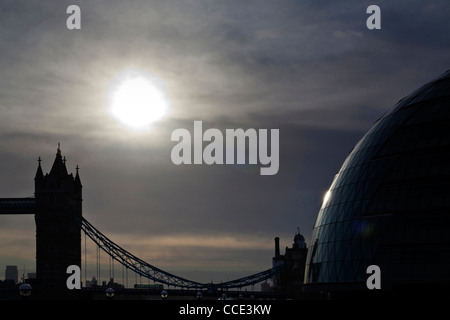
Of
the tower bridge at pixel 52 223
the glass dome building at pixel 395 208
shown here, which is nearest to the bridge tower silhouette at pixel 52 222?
the tower bridge at pixel 52 223

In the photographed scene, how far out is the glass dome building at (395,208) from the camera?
168 feet

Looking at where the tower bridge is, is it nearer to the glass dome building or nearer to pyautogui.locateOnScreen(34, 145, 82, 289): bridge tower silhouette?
pyautogui.locateOnScreen(34, 145, 82, 289): bridge tower silhouette

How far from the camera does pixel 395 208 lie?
53.3 m

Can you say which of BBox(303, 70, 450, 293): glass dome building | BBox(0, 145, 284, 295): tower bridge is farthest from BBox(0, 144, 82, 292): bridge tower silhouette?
BBox(303, 70, 450, 293): glass dome building

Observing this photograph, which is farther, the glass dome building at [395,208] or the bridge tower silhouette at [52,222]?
the bridge tower silhouette at [52,222]

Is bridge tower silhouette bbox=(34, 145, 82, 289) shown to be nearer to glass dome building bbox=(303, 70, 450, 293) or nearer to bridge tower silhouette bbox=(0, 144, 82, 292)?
bridge tower silhouette bbox=(0, 144, 82, 292)

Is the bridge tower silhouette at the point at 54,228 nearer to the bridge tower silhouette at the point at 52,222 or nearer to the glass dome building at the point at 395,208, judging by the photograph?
the bridge tower silhouette at the point at 52,222

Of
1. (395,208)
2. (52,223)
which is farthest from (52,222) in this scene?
(395,208)

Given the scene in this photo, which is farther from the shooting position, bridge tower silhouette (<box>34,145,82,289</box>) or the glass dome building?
bridge tower silhouette (<box>34,145,82,289</box>)

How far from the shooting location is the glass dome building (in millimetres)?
51094

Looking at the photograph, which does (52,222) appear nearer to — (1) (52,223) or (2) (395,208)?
(1) (52,223)

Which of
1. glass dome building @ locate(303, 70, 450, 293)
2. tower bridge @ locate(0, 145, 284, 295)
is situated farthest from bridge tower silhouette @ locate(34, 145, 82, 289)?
glass dome building @ locate(303, 70, 450, 293)
